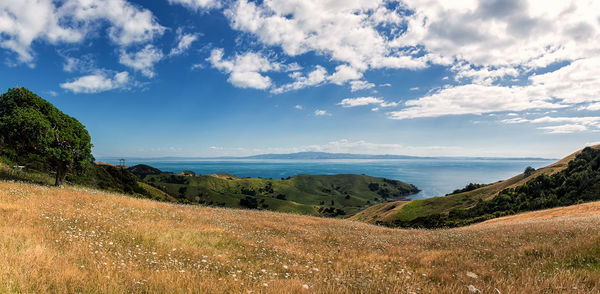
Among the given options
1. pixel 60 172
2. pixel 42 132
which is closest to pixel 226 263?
pixel 42 132

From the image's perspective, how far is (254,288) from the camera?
4.56m

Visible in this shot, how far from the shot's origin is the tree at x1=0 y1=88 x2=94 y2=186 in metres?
22.7

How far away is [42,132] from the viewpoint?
77.5ft

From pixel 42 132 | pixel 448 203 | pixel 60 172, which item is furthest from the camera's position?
pixel 448 203

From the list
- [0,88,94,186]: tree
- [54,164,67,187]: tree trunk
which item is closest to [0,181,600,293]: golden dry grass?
[0,88,94,186]: tree

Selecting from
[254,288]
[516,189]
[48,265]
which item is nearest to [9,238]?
[48,265]

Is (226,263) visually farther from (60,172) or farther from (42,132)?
(60,172)

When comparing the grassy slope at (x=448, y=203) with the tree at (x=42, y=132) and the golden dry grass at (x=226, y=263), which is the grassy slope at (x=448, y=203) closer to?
the tree at (x=42, y=132)

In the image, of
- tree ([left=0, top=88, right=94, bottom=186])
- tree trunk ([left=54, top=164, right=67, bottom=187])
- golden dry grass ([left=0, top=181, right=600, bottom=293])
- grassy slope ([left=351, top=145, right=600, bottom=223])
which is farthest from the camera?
grassy slope ([left=351, top=145, right=600, bottom=223])

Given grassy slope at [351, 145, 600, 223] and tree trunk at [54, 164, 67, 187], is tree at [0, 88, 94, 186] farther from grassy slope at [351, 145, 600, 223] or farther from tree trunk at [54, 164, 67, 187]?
grassy slope at [351, 145, 600, 223]

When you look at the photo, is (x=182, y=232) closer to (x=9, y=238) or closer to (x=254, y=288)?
(x=9, y=238)

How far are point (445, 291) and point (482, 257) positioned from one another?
530cm

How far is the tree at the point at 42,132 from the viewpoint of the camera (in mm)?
22672

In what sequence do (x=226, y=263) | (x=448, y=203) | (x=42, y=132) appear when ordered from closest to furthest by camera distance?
(x=226, y=263)
(x=42, y=132)
(x=448, y=203)
